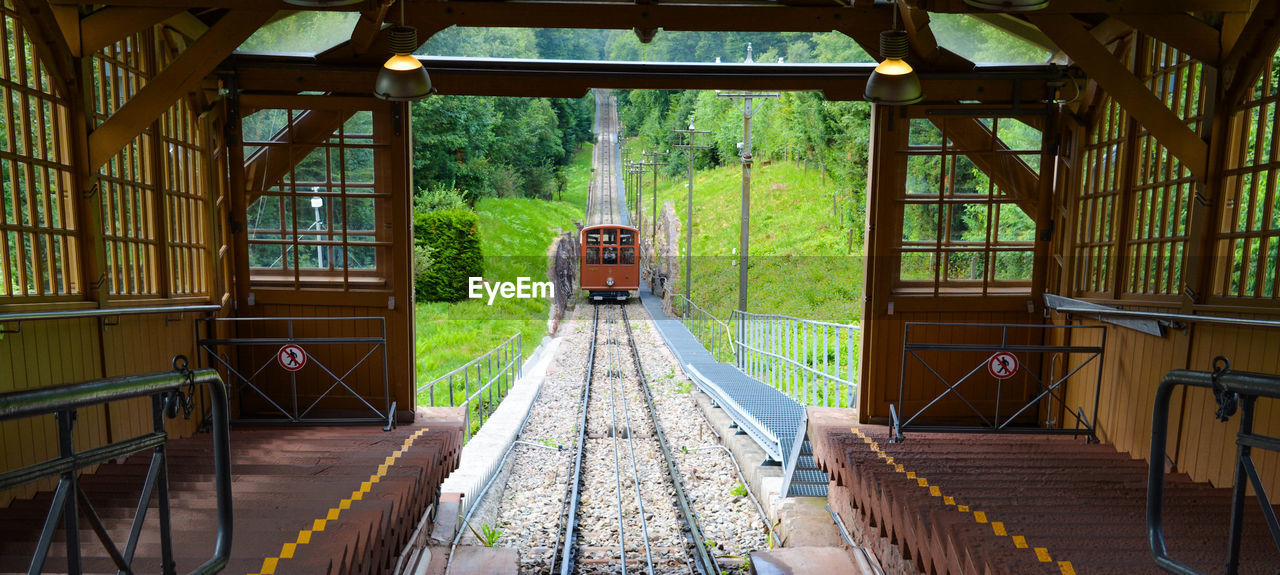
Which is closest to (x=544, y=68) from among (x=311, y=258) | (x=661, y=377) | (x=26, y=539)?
(x=311, y=258)

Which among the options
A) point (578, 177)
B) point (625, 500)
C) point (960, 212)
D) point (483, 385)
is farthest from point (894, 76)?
point (578, 177)

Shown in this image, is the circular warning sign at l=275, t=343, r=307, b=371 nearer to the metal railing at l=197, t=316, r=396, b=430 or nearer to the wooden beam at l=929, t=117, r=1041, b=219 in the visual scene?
the metal railing at l=197, t=316, r=396, b=430

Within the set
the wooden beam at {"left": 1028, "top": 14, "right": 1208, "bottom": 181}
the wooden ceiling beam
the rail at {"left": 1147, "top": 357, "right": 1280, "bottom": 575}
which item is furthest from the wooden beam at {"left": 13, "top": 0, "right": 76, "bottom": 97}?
the wooden beam at {"left": 1028, "top": 14, "right": 1208, "bottom": 181}

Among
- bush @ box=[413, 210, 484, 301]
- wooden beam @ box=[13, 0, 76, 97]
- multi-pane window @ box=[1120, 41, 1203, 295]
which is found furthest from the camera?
bush @ box=[413, 210, 484, 301]

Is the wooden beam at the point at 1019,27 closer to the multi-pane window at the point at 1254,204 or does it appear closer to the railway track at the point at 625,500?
the multi-pane window at the point at 1254,204

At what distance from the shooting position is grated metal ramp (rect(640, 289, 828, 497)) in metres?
6.66

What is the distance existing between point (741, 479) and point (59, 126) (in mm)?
6919

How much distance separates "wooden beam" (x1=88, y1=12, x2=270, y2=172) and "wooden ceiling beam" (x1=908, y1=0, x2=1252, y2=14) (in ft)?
16.3

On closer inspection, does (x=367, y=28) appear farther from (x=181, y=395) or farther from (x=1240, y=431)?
(x=1240, y=431)

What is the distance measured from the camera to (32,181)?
4.12 metres

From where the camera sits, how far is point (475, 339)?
16047mm

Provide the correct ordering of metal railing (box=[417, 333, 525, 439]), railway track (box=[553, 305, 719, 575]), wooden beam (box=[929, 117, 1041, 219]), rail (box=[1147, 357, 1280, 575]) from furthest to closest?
metal railing (box=[417, 333, 525, 439]), wooden beam (box=[929, 117, 1041, 219]), railway track (box=[553, 305, 719, 575]), rail (box=[1147, 357, 1280, 575])

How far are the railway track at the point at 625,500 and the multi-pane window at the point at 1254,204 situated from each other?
4215 millimetres

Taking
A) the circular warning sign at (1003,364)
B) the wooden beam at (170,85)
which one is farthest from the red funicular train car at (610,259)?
the wooden beam at (170,85)
